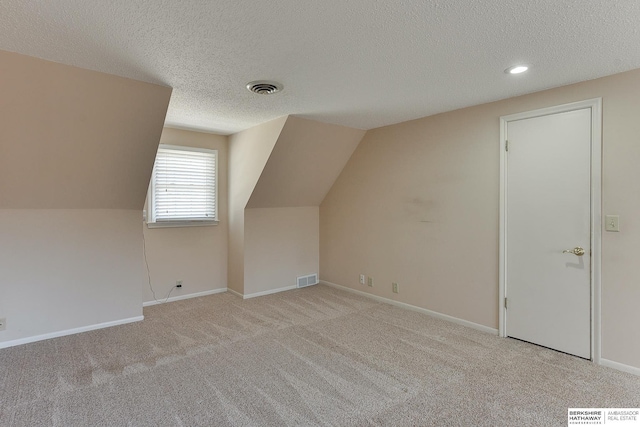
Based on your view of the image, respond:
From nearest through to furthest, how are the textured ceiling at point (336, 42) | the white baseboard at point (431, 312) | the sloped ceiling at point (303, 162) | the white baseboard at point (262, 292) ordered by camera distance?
the textured ceiling at point (336, 42)
the white baseboard at point (431, 312)
the sloped ceiling at point (303, 162)
the white baseboard at point (262, 292)

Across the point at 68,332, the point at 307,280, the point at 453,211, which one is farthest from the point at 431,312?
the point at 68,332

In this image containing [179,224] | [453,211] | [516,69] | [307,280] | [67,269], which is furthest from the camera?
[307,280]

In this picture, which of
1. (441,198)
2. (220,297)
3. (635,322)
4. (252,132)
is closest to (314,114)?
(252,132)

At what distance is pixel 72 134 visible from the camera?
9.21 feet

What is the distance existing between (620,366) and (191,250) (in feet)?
15.4

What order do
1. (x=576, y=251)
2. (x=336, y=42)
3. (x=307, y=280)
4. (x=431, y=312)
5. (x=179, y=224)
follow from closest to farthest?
(x=336, y=42)
(x=576, y=251)
(x=431, y=312)
(x=179, y=224)
(x=307, y=280)

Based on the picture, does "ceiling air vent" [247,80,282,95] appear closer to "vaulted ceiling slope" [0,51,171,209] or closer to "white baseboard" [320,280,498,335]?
"vaulted ceiling slope" [0,51,171,209]

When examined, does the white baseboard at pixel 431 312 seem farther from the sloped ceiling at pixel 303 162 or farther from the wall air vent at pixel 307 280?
the sloped ceiling at pixel 303 162

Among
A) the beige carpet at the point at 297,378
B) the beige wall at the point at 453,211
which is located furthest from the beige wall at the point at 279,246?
the beige carpet at the point at 297,378

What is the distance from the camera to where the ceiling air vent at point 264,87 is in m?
2.71

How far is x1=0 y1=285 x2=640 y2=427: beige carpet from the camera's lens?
6.66 ft

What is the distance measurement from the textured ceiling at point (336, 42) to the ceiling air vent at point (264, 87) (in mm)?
76

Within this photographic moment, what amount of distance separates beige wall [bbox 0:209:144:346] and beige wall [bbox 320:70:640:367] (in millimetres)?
A: 2799

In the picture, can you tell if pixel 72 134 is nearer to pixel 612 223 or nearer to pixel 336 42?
pixel 336 42
